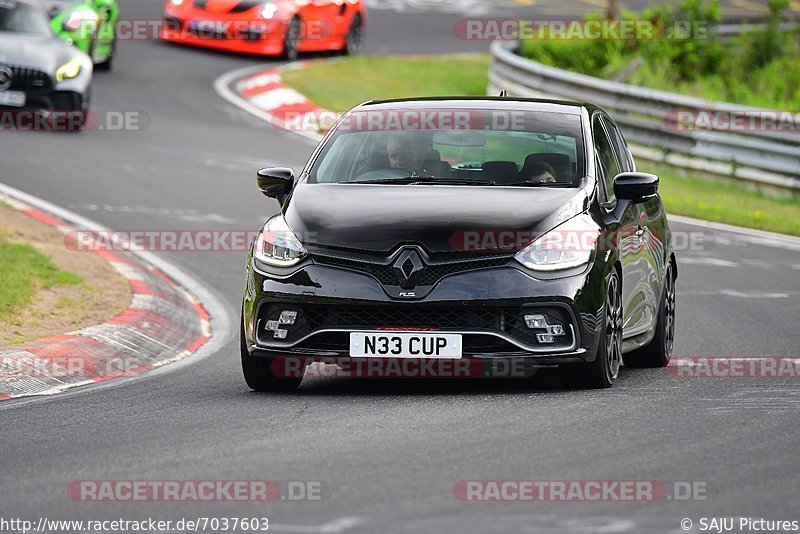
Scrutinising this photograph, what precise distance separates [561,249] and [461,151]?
1.22 metres

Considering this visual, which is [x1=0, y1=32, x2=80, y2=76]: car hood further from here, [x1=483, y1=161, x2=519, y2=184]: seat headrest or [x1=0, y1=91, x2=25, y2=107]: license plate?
[x1=483, y1=161, x2=519, y2=184]: seat headrest

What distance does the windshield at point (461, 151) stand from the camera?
9172 millimetres

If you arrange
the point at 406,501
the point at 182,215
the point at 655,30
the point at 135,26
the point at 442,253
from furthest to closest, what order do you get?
the point at 135,26
the point at 655,30
the point at 182,215
the point at 442,253
the point at 406,501

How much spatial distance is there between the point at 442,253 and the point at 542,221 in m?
0.61

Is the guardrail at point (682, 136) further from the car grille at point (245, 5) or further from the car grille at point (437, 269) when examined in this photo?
the car grille at point (437, 269)

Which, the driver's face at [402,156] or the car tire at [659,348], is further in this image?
the car tire at [659,348]

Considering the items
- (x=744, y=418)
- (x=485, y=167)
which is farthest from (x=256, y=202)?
(x=744, y=418)

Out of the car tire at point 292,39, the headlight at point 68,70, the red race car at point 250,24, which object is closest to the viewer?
the headlight at point 68,70

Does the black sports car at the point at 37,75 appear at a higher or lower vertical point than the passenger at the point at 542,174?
lower

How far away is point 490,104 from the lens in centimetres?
987

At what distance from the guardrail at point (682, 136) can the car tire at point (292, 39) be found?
5.25 m


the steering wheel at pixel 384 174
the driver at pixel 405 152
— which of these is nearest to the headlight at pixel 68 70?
the driver at pixel 405 152

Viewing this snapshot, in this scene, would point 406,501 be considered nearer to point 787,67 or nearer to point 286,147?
point 286,147

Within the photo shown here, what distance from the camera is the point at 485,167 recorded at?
9.19 m
